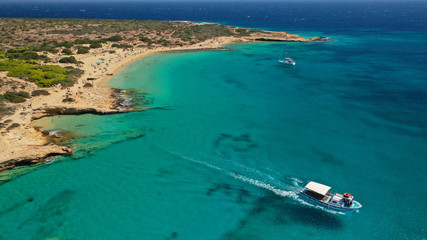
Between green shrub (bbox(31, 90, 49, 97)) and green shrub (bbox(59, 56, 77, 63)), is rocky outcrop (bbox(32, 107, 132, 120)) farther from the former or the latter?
green shrub (bbox(59, 56, 77, 63))

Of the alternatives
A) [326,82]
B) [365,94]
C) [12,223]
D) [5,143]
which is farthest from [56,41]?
[365,94]

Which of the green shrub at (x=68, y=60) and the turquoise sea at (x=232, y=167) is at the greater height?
the green shrub at (x=68, y=60)

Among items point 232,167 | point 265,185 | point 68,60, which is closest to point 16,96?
point 68,60

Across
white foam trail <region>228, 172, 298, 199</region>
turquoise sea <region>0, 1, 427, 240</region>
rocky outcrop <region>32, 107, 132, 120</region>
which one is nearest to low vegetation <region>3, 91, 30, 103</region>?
rocky outcrop <region>32, 107, 132, 120</region>

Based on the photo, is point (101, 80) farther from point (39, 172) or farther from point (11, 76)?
point (39, 172)

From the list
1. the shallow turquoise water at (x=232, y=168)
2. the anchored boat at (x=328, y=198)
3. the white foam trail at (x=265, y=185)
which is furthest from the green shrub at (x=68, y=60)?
the anchored boat at (x=328, y=198)

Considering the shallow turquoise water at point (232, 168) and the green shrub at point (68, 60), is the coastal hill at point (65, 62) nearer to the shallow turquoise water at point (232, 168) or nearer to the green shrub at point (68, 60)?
the green shrub at point (68, 60)
